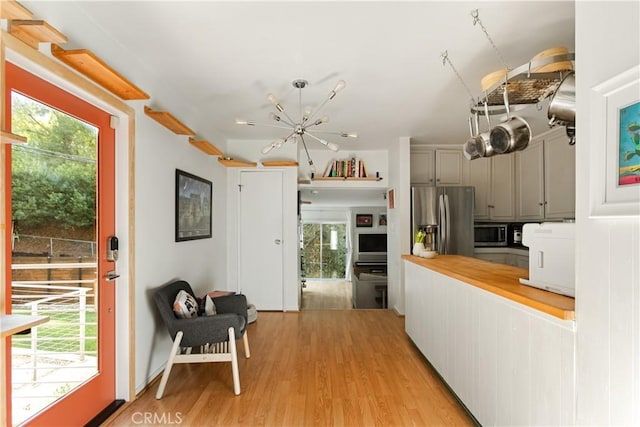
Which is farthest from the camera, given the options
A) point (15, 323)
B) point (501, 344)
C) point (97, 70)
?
point (97, 70)

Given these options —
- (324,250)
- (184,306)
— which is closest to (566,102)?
(184,306)

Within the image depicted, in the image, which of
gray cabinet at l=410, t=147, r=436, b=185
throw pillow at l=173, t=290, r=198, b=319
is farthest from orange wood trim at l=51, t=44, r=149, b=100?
gray cabinet at l=410, t=147, r=436, b=185

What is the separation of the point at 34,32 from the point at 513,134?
2493 millimetres

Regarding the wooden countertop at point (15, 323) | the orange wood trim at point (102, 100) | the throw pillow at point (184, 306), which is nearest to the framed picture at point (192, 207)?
the throw pillow at point (184, 306)

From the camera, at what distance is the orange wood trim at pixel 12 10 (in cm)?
122

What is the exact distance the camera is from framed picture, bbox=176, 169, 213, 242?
3.06 meters

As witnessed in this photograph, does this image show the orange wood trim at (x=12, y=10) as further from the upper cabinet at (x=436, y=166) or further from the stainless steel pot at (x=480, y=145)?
the upper cabinet at (x=436, y=166)

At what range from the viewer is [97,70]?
1.76m

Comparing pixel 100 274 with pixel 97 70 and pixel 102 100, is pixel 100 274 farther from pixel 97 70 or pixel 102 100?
pixel 97 70

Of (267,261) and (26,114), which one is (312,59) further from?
(267,261)

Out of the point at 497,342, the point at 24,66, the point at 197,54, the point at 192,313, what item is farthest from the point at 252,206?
the point at 497,342

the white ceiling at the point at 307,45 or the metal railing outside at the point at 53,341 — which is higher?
the white ceiling at the point at 307,45

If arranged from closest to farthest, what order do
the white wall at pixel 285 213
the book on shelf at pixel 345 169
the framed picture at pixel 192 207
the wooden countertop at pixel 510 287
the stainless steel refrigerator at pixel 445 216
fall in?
the wooden countertop at pixel 510 287 < the framed picture at pixel 192 207 < the stainless steel refrigerator at pixel 445 216 < the white wall at pixel 285 213 < the book on shelf at pixel 345 169

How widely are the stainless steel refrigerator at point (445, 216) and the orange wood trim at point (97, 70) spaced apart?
11.3 ft
